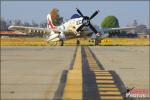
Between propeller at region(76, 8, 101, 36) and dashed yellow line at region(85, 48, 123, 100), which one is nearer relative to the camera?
dashed yellow line at region(85, 48, 123, 100)

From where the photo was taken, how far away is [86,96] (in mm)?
11344

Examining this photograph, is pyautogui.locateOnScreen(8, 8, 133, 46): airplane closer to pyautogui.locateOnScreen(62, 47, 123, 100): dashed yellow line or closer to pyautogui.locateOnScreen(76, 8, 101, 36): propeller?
pyautogui.locateOnScreen(76, 8, 101, 36): propeller

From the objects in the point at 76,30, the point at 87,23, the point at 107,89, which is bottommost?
the point at 107,89

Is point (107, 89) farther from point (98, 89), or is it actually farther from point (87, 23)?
point (87, 23)

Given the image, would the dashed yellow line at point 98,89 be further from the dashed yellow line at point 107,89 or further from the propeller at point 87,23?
the propeller at point 87,23

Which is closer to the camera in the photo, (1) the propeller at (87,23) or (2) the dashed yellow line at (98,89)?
(2) the dashed yellow line at (98,89)

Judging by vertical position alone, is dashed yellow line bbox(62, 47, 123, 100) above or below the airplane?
below

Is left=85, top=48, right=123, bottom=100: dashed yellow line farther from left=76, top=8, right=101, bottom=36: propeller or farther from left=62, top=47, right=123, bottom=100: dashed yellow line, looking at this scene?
left=76, top=8, right=101, bottom=36: propeller

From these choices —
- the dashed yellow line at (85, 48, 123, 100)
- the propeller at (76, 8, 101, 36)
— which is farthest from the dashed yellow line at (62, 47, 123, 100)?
the propeller at (76, 8, 101, 36)

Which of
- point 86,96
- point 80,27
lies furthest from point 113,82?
point 80,27

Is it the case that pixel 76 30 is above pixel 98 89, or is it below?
above

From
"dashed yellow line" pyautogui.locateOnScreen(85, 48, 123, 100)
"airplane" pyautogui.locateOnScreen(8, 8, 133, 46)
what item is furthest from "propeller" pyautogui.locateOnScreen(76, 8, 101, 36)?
"dashed yellow line" pyautogui.locateOnScreen(85, 48, 123, 100)

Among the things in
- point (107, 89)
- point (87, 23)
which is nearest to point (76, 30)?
point (87, 23)

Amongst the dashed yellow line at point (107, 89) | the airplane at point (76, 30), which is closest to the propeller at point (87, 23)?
the airplane at point (76, 30)
